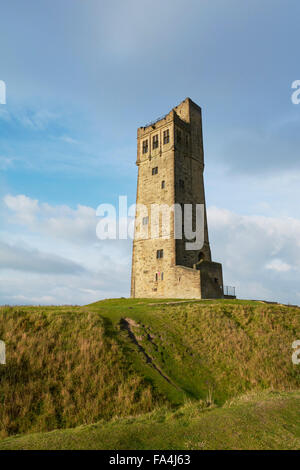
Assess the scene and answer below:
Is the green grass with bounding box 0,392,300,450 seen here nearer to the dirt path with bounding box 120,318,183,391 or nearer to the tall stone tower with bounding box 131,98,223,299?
the dirt path with bounding box 120,318,183,391

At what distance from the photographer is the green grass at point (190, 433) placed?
21.4 ft

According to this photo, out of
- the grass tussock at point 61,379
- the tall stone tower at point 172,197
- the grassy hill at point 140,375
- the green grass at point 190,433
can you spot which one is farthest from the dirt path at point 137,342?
the tall stone tower at point 172,197

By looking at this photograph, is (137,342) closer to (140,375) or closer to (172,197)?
(140,375)

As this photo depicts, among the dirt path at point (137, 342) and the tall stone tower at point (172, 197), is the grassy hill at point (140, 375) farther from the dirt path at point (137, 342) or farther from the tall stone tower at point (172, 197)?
the tall stone tower at point (172, 197)

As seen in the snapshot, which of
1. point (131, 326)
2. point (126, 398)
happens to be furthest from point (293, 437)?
point (131, 326)

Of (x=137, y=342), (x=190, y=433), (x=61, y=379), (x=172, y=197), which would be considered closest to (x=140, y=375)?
(x=137, y=342)

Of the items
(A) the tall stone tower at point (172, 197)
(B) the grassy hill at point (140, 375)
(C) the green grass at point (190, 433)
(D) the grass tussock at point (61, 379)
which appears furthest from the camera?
(A) the tall stone tower at point (172, 197)

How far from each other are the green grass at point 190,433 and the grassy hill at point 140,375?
0.03 meters

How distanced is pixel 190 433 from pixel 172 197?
32872 mm

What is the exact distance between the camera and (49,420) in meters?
10.3

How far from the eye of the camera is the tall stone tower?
3453 centimetres

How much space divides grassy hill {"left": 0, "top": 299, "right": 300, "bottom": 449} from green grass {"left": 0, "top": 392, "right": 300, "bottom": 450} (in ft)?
0.11

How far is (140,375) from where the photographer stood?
533 inches
